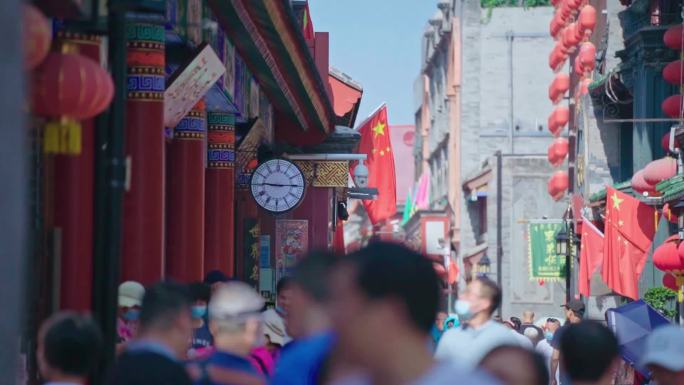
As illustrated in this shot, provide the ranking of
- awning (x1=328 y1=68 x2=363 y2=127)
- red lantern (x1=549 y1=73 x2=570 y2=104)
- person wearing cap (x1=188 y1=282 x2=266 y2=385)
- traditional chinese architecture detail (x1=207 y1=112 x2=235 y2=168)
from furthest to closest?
red lantern (x1=549 y1=73 x2=570 y2=104) → awning (x1=328 y1=68 x2=363 y2=127) → traditional chinese architecture detail (x1=207 y1=112 x2=235 y2=168) → person wearing cap (x1=188 y1=282 x2=266 y2=385)

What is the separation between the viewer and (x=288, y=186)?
22.2m

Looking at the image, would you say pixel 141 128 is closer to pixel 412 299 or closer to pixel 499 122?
pixel 412 299

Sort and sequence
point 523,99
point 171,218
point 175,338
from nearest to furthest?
point 175,338
point 171,218
point 523,99

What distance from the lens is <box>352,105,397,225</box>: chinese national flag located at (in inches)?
1342

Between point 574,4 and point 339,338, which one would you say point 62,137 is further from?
point 574,4

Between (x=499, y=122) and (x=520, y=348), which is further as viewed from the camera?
(x=499, y=122)

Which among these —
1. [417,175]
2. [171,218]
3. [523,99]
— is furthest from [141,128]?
[417,175]

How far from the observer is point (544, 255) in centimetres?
4622

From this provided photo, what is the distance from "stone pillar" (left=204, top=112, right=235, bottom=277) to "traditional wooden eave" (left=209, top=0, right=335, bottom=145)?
2.84 feet

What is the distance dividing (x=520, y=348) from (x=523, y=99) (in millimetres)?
58272

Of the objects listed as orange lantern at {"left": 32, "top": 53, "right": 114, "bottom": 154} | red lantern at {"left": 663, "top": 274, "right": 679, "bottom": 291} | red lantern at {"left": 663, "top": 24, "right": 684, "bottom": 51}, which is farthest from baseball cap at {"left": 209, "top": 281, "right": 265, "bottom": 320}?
red lantern at {"left": 663, "top": 24, "right": 684, "bottom": 51}

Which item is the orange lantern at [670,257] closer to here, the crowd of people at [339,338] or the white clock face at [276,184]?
the white clock face at [276,184]

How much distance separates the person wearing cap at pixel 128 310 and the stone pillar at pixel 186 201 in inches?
176

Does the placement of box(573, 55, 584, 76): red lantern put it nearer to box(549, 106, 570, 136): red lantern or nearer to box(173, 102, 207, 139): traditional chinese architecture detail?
box(549, 106, 570, 136): red lantern
